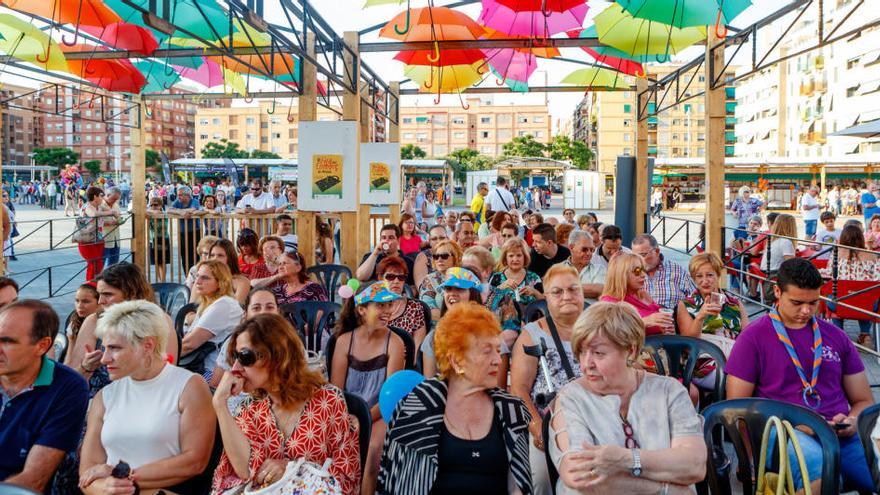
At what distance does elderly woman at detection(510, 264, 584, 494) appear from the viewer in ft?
12.3

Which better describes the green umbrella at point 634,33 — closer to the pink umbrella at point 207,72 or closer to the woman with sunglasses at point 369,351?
the woman with sunglasses at point 369,351

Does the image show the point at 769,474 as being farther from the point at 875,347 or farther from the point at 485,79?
the point at 485,79

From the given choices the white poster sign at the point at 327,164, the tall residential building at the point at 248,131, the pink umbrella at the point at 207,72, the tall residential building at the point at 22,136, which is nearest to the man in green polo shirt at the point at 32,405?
the white poster sign at the point at 327,164

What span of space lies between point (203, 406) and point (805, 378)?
291 cm

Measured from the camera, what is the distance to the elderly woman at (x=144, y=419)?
2.98 metres

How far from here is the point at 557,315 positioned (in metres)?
3.97

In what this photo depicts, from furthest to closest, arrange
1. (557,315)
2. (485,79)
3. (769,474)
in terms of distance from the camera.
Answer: (485,79) → (557,315) → (769,474)

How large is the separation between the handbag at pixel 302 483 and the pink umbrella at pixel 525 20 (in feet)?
24.4

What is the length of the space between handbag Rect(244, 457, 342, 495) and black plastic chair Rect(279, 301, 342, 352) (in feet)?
9.34

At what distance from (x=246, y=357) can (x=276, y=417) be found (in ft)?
0.96

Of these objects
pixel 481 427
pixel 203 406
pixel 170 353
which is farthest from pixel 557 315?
pixel 170 353

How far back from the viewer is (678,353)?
14.3ft

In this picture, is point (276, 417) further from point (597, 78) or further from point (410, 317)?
point (597, 78)

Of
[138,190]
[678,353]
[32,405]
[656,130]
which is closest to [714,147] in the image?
[678,353]
